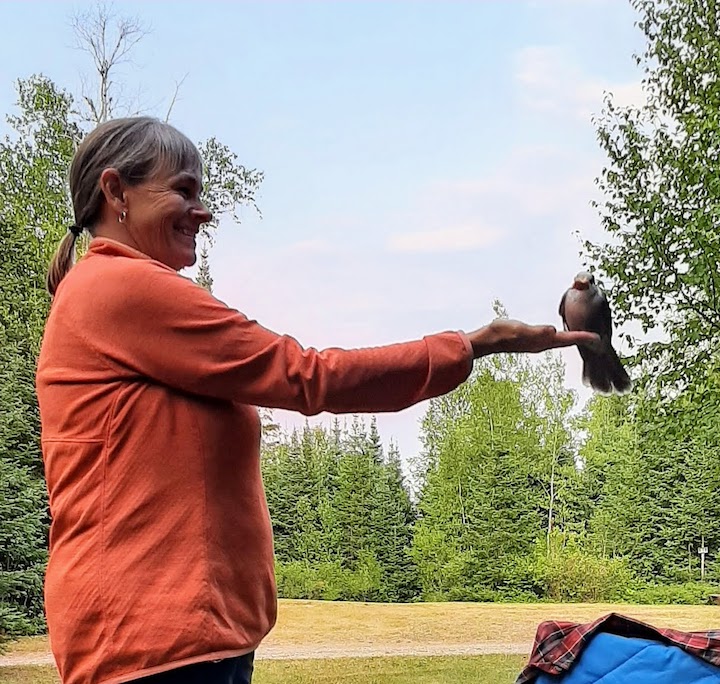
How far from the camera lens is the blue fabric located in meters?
1.30

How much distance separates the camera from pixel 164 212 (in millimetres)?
824

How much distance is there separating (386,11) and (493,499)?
41.3 inches

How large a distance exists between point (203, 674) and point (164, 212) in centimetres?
36

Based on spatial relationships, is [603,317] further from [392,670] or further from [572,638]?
[392,670]

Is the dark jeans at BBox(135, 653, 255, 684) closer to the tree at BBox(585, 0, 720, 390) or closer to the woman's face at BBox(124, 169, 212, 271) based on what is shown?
the woman's face at BBox(124, 169, 212, 271)

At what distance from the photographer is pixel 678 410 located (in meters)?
2.09

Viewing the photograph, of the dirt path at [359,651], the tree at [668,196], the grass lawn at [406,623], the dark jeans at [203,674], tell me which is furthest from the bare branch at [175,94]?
the dark jeans at [203,674]

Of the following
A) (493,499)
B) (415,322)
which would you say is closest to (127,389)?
(415,322)

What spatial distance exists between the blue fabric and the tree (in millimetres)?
860

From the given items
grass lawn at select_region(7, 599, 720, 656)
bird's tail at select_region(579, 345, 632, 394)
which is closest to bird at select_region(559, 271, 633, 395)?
bird's tail at select_region(579, 345, 632, 394)

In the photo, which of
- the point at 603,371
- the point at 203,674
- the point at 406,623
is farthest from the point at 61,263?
the point at 406,623

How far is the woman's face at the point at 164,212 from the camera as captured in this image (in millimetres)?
821

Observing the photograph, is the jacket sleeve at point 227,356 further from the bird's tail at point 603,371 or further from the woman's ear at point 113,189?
the bird's tail at point 603,371

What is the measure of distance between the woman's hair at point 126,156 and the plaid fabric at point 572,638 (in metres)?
0.88
